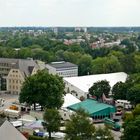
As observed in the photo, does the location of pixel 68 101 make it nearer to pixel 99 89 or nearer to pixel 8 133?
pixel 99 89

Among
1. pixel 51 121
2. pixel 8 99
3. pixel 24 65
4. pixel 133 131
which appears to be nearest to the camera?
pixel 133 131

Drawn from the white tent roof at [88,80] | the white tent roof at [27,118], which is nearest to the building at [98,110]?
the white tent roof at [27,118]

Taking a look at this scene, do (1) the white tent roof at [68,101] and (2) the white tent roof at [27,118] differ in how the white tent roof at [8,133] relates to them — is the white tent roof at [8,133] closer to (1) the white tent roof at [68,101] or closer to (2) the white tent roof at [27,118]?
(2) the white tent roof at [27,118]

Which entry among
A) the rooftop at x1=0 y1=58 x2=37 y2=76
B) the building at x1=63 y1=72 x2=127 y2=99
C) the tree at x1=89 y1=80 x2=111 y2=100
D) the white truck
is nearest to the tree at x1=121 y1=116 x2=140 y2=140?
the white truck

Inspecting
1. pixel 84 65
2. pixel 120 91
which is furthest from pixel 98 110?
pixel 84 65

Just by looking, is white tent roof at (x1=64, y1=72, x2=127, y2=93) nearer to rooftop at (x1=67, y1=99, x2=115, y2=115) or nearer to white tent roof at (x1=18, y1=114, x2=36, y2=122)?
rooftop at (x1=67, y1=99, x2=115, y2=115)

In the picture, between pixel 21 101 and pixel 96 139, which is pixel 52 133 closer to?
pixel 96 139
